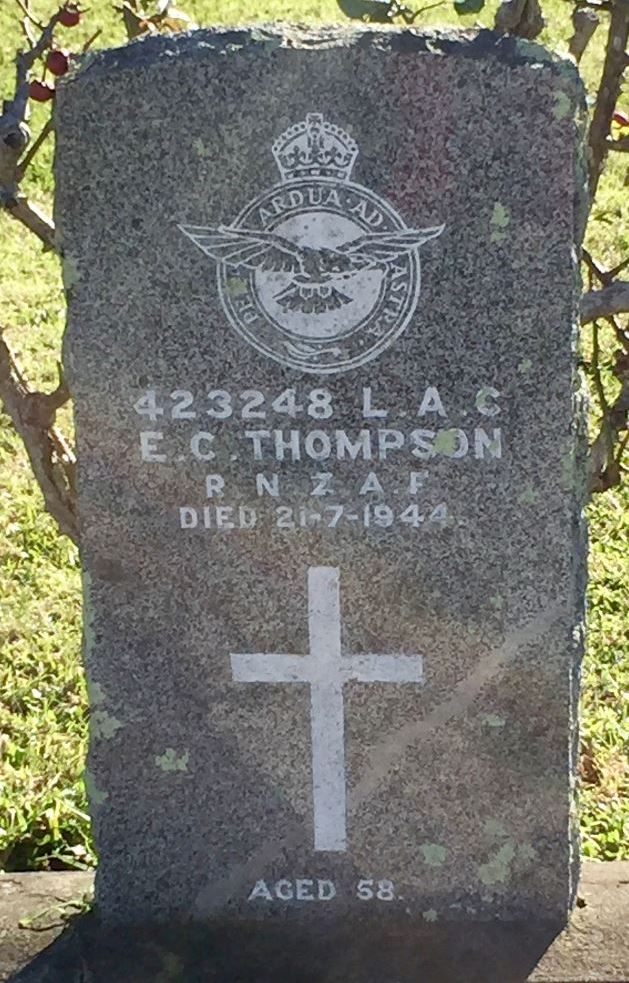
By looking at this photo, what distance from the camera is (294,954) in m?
2.27

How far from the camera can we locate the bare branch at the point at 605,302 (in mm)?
2598

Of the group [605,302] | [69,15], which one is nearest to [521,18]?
[605,302]

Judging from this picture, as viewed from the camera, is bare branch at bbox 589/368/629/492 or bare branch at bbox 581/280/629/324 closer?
bare branch at bbox 581/280/629/324

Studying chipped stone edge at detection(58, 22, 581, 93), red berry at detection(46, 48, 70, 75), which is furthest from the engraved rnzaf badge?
red berry at detection(46, 48, 70, 75)

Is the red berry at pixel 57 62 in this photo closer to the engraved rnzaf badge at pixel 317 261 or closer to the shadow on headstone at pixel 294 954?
the engraved rnzaf badge at pixel 317 261

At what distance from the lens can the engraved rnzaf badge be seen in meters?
1.94

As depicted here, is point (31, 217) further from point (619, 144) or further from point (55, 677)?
point (55, 677)

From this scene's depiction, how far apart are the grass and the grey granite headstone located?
1.87 ft

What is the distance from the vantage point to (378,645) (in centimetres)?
222

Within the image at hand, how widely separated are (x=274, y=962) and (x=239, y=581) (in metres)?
0.65

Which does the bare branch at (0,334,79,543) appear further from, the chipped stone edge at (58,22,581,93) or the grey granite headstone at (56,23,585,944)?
the chipped stone edge at (58,22,581,93)

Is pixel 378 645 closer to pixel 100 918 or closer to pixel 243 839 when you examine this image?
pixel 243 839

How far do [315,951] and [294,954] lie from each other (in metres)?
0.04

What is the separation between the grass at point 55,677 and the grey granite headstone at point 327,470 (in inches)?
22.5
